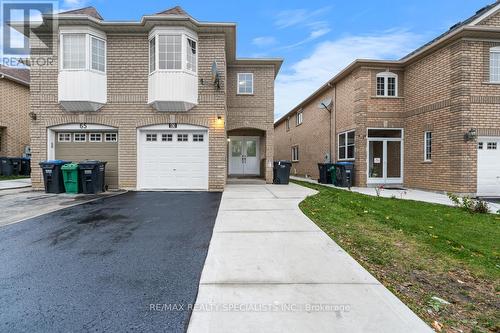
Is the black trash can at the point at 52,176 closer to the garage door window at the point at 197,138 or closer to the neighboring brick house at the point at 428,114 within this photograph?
the garage door window at the point at 197,138

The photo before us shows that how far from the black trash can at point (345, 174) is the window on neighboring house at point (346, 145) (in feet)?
3.10

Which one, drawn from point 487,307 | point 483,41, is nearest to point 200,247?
point 487,307

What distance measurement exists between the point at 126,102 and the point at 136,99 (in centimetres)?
43

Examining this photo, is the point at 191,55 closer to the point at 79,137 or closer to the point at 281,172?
the point at 79,137

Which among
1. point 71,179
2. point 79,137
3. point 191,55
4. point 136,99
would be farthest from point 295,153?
point 71,179

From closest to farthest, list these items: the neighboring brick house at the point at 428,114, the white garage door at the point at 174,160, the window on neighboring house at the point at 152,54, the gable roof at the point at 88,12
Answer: the neighboring brick house at the point at 428,114, the window on neighboring house at the point at 152,54, the white garage door at the point at 174,160, the gable roof at the point at 88,12

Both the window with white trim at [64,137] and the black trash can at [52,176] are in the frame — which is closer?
the black trash can at [52,176]

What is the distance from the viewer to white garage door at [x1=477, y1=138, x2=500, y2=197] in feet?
32.2

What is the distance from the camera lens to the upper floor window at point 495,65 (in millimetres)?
9938

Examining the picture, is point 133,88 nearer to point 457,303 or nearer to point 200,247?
point 200,247

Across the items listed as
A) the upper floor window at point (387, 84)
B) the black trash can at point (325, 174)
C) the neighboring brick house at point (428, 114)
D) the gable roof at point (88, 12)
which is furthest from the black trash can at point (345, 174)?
the gable roof at point (88, 12)

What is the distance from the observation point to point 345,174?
41.7ft

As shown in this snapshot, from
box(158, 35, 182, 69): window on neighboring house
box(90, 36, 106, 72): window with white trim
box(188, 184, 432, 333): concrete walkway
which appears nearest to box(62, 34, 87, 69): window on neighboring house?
box(90, 36, 106, 72): window with white trim

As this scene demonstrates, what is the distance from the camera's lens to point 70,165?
9578mm
